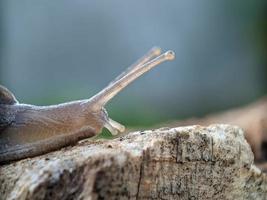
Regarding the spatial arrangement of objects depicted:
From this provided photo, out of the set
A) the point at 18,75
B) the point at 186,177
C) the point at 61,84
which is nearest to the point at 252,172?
the point at 186,177

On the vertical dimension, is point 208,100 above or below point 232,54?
below

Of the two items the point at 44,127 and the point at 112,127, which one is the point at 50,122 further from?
the point at 112,127

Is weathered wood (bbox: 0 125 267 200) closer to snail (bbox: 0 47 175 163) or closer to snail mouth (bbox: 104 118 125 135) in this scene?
snail (bbox: 0 47 175 163)

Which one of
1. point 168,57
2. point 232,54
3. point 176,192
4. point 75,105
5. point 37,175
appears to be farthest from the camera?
point 232,54

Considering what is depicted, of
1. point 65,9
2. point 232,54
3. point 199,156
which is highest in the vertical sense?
point 65,9

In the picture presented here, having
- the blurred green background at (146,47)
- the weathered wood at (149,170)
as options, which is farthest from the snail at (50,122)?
the blurred green background at (146,47)

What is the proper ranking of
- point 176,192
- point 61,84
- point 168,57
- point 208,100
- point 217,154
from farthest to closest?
point 208,100, point 61,84, point 168,57, point 217,154, point 176,192

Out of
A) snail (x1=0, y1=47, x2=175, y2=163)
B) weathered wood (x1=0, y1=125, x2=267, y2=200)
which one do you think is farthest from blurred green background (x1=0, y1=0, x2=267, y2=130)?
weathered wood (x1=0, y1=125, x2=267, y2=200)

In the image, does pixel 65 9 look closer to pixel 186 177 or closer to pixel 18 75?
pixel 18 75
